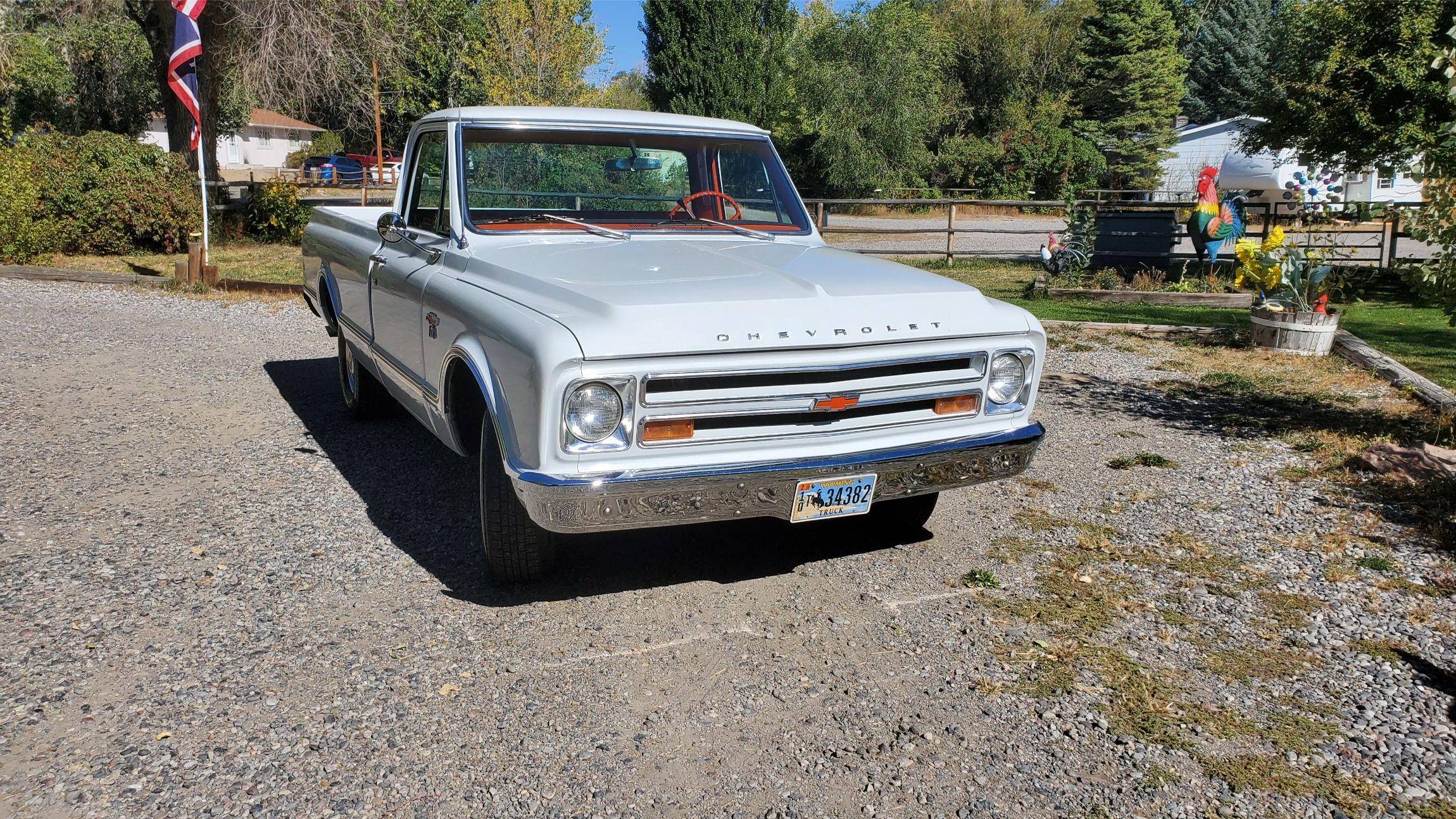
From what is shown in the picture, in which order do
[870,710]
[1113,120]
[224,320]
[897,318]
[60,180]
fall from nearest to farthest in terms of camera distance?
1. [870,710]
2. [897,318]
3. [224,320]
4. [60,180]
5. [1113,120]

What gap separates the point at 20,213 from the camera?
50.9ft

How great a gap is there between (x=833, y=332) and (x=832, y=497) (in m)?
0.58

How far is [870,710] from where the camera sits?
344cm

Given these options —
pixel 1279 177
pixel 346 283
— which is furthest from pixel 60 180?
pixel 1279 177

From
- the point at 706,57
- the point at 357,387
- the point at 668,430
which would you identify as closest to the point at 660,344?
the point at 668,430

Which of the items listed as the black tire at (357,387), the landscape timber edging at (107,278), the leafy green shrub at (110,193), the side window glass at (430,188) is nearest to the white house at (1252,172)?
the side window glass at (430,188)

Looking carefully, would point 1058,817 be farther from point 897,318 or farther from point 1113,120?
point 1113,120

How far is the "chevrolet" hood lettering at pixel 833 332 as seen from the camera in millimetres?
3705

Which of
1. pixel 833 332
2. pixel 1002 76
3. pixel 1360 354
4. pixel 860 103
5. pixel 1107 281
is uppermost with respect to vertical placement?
pixel 1002 76

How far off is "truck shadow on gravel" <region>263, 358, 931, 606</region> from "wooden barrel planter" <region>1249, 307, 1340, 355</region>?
5775 mm

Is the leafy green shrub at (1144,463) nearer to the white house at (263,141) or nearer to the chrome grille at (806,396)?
the chrome grille at (806,396)

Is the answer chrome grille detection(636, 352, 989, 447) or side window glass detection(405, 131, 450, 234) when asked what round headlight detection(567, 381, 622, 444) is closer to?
chrome grille detection(636, 352, 989, 447)

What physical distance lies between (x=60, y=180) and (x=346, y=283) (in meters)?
12.9

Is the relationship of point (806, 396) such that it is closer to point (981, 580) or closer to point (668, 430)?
point (668, 430)
